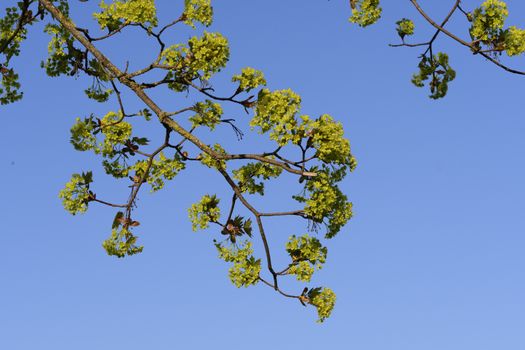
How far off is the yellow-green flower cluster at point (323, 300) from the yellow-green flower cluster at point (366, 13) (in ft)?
15.5

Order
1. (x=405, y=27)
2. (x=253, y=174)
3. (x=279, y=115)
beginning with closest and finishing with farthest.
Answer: (x=279, y=115)
(x=253, y=174)
(x=405, y=27)

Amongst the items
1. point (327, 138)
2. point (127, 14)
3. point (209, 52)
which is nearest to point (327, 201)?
point (327, 138)

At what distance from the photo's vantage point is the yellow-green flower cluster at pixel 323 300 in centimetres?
1034

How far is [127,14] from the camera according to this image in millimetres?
11422

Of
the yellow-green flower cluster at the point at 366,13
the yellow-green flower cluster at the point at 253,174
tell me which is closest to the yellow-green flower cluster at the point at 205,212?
the yellow-green flower cluster at the point at 253,174

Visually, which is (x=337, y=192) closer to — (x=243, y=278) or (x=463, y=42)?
(x=243, y=278)

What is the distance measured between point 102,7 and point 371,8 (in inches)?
159

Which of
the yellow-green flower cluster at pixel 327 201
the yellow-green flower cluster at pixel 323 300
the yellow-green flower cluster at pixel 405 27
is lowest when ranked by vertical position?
the yellow-green flower cluster at pixel 323 300

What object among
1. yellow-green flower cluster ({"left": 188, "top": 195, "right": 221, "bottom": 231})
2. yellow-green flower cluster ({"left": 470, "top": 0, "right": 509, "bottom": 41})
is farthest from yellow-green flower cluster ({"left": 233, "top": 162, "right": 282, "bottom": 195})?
yellow-green flower cluster ({"left": 470, "top": 0, "right": 509, "bottom": 41})

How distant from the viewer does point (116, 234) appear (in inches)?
451

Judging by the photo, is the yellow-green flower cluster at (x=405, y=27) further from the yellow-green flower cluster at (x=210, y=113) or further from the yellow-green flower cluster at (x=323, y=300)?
the yellow-green flower cluster at (x=323, y=300)

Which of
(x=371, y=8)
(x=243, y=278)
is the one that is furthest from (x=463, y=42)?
(x=243, y=278)

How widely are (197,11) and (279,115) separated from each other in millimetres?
2533

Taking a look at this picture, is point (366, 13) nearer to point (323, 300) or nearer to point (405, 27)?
point (405, 27)
